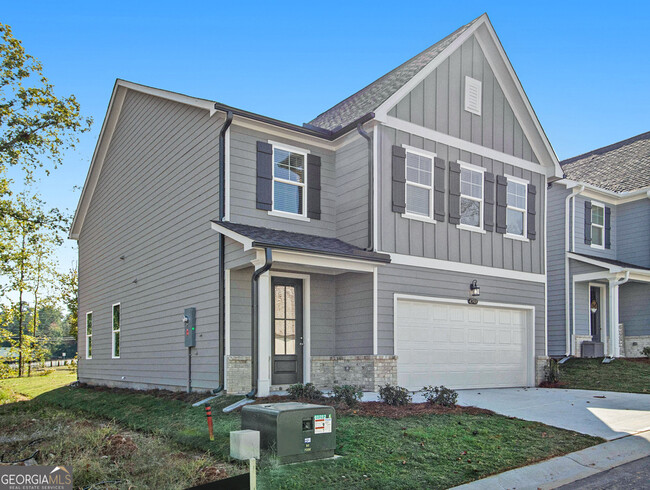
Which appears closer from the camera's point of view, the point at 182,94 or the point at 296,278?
the point at 296,278

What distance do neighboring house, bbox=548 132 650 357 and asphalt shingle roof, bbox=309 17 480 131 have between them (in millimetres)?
6793

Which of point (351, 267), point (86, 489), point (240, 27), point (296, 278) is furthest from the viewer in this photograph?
point (240, 27)

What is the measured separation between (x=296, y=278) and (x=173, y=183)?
4149 millimetres

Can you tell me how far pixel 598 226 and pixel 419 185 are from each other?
33.2 ft

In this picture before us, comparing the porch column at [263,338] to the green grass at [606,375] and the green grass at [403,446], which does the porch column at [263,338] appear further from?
the green grass at [606,375]

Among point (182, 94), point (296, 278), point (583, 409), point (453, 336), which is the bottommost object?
point (583, 409)

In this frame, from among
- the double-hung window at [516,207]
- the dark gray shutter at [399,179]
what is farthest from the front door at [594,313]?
the dark gray shutter at [399,179]

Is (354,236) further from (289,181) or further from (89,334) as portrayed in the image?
(89,334)

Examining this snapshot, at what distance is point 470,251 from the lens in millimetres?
13977

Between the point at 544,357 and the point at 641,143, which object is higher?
the point at 641,143

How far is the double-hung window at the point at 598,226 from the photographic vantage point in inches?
795

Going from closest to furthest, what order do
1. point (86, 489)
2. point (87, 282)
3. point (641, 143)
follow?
point (86, 489) → point (87, 282) → point (641, 143)

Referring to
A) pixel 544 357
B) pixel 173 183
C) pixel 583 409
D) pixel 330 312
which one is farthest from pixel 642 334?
pixel 173 183

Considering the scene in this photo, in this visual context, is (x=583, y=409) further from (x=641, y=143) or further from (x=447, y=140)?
(x=641, y=143)
